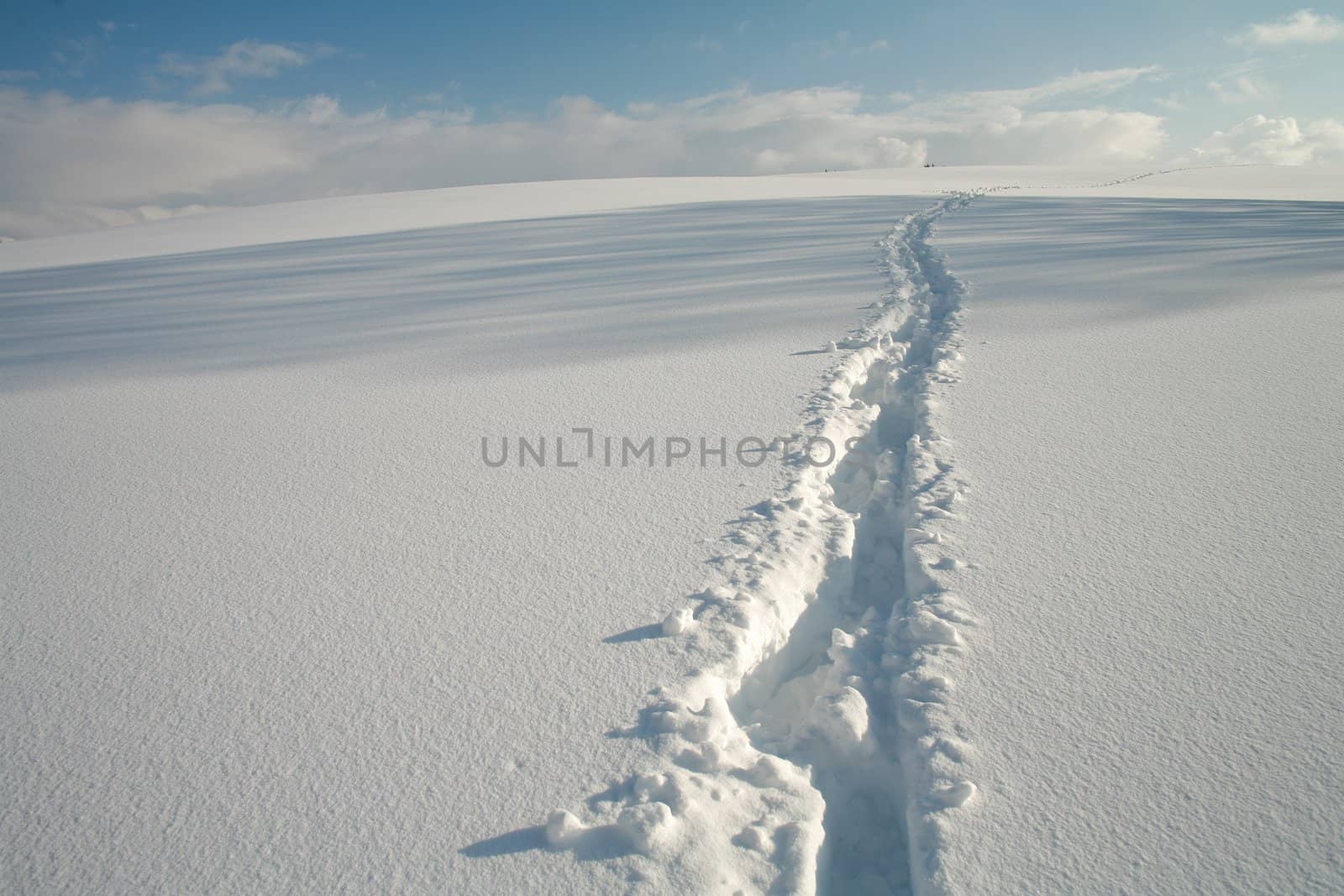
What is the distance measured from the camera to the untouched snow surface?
1195mm

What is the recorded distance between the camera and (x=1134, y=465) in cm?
236

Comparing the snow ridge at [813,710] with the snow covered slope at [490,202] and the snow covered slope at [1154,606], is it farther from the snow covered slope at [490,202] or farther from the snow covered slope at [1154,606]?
the snow covered slope at [490,202]

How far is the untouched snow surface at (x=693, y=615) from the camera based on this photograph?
3.92 ft

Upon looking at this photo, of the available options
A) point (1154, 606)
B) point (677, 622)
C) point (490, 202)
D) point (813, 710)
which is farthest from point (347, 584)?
point (490, 202)

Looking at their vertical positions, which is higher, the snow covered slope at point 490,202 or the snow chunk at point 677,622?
the snow covered slope at point 490,202

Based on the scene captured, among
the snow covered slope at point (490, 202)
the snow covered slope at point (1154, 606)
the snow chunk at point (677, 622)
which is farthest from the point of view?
the snow covered slope at point (490, 202)

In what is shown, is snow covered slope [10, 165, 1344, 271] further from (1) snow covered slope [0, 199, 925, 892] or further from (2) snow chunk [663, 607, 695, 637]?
(2) snow chunk [663, 607, 695, 637]

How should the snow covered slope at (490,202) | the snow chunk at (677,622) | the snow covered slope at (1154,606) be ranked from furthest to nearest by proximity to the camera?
the snow covered slope at (490,202) → the snow chunk at (677,622) → the snow covered slope at (1154,606)

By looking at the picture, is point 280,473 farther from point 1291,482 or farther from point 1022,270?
point 1022,270

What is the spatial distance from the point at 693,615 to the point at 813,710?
35 centimetres

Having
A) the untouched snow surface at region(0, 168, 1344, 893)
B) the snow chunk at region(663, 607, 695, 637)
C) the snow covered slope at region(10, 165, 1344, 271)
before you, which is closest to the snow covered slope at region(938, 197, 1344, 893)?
the untouched snow surface at region(0, 168, 1344, 893)

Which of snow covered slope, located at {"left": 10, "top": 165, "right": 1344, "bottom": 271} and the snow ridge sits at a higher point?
snow covered slope, located at {"left": 10, "top": 165, "right": 1344, "bottom": 271}

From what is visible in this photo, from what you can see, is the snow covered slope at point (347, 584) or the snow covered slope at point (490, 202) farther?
the snow covered slope at point (490, 202)

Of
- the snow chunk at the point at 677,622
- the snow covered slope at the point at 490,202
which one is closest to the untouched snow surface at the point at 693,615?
the snow chunk at the point at 677,622
